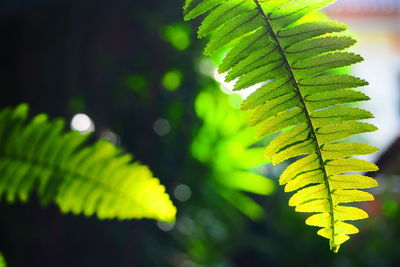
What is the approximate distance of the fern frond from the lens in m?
0.78

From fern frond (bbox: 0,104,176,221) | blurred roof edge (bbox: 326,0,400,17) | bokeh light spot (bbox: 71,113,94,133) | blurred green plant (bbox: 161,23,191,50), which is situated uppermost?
blurred roof edge (bbox: 326,0,400,17)

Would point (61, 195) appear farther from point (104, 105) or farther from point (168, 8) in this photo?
point (168, 8)

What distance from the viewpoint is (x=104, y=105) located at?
2037 mm

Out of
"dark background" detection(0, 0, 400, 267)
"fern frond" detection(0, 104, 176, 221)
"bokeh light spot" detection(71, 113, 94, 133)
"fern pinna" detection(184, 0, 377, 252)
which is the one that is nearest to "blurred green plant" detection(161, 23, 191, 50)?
"dark background" detection(0, 0, 400, 267)

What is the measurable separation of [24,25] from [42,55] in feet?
0.51

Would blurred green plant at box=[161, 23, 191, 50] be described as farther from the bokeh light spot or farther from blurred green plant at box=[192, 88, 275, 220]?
the bokeh light spot

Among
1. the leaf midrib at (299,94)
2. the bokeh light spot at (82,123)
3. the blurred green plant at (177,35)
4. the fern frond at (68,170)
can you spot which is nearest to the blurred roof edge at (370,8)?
the blurred green plant at (177,35)

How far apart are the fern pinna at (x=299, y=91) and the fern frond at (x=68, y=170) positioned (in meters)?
0.35

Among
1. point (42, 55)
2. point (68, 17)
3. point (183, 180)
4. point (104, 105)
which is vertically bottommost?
point (183, 180)

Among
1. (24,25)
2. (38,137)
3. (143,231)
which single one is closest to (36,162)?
(38,137)

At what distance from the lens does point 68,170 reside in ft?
2.64

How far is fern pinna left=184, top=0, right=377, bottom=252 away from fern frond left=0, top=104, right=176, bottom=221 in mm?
353

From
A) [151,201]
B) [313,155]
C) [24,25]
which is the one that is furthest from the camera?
[24,25]

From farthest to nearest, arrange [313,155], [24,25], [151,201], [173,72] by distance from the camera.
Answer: [173,72], [24,25], [151,201], [313,155]
